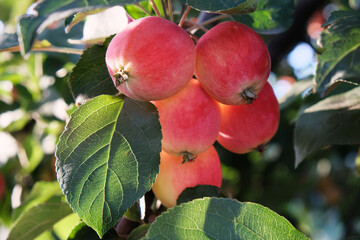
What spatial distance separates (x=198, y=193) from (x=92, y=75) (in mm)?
358

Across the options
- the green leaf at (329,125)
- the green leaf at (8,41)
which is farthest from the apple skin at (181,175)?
the green leaf at (8,41)

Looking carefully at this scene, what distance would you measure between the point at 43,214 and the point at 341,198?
292cm

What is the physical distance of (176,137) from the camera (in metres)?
0.88

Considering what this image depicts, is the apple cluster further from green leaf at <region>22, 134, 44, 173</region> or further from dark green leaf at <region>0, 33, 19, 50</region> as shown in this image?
green leaf at <region>22, 134, 44, 173</region>

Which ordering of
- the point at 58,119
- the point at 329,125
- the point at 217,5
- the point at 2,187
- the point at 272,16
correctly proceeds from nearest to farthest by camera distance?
the point at 217,5 → the point at 272,16 → the point at 329,125 → the point at 58,119 → the point at 2,187

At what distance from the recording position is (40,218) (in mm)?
1160

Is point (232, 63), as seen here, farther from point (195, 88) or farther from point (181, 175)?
point (181, 175)

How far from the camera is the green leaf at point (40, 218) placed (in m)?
1.14

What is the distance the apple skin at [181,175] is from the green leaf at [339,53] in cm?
30

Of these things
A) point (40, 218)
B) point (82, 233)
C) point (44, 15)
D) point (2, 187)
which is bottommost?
point (2, 187)

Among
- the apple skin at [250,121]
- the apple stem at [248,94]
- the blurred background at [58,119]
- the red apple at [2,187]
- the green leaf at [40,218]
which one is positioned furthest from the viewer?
the red apple at [2,187]

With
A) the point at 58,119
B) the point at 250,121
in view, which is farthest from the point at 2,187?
the point at 250,121

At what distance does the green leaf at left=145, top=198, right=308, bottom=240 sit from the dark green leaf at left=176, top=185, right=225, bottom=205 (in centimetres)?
13

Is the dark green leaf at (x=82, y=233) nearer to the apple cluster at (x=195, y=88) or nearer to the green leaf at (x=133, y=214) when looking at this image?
the green leaf at (x=133, y=214)
